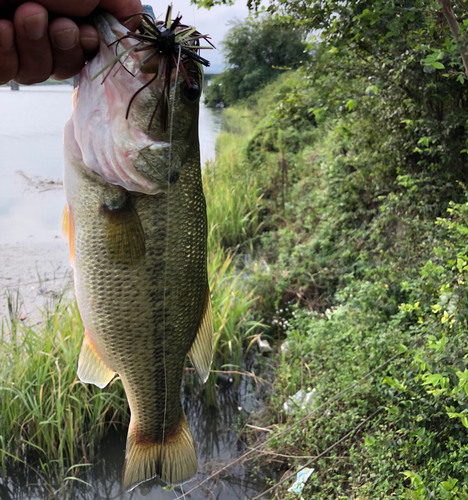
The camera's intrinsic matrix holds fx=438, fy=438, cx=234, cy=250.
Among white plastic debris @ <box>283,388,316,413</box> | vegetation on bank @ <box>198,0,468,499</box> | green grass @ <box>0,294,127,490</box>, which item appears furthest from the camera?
white plastic debris @ <box>283,388,316,413</box>

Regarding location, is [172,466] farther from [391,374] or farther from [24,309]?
[24,309]

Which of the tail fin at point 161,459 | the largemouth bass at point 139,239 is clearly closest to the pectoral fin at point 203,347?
the largemouth bass at point 139,239

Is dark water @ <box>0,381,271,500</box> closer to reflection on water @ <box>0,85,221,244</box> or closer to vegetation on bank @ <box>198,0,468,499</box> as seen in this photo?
vegetation on bank @ <box>198,0,468,499</box>

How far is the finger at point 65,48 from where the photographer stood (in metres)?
1.00

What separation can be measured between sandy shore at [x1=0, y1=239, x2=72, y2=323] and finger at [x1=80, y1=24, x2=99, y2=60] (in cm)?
359

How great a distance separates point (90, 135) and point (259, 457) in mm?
2848

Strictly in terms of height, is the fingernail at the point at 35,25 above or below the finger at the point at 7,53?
above

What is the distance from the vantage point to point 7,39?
103 cm

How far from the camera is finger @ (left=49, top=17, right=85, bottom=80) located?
1004 millimetres

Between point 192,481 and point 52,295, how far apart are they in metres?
2.73

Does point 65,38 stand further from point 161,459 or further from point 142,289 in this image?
point 161,459

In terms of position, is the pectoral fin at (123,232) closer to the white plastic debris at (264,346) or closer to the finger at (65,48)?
the finger at (65,48)

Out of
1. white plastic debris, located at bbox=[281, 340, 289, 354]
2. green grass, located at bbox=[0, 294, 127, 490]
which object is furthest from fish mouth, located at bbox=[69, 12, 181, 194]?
white plastic debris, located at bbox=[281, 340, 289, 354]

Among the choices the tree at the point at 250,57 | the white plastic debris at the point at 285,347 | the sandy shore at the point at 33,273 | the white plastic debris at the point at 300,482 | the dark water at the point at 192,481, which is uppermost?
the tree at the point at 250,57
